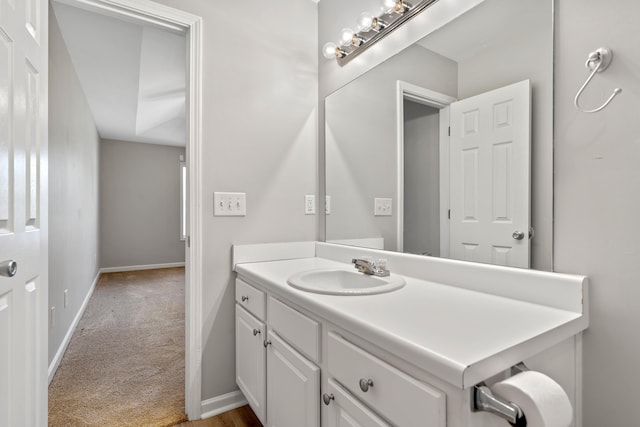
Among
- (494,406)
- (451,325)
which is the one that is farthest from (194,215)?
(494,406)

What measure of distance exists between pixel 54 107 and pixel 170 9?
1.20 m

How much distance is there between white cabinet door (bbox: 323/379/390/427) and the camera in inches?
29.9

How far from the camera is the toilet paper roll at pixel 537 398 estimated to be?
1.82 ft

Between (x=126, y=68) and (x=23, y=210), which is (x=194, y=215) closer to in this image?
(x=23, y=210)

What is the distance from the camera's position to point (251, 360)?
1454 mm

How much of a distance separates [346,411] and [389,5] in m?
1.54

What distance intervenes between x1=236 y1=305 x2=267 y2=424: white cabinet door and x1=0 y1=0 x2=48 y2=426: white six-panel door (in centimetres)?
74

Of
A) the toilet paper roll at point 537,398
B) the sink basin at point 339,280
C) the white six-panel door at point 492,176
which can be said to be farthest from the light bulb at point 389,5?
the toilet paper roll at point 537,398

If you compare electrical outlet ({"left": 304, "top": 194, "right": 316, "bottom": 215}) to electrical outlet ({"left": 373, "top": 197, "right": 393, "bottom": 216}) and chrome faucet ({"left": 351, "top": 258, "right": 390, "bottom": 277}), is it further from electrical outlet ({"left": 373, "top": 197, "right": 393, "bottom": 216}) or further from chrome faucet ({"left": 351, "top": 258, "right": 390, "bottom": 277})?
chrome faucet ({"left": 351, "top": 258, "right": 390, "bottom": 277})

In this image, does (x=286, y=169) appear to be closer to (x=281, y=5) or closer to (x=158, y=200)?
(x=281, y=5)

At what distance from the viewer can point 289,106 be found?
1888 millimetres

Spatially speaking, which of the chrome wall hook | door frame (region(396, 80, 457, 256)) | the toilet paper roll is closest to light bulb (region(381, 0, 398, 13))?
door frame (region(396, 80, 457, 256))

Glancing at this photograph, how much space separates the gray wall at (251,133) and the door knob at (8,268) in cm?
79

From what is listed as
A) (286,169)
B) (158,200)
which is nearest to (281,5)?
(286,169)
